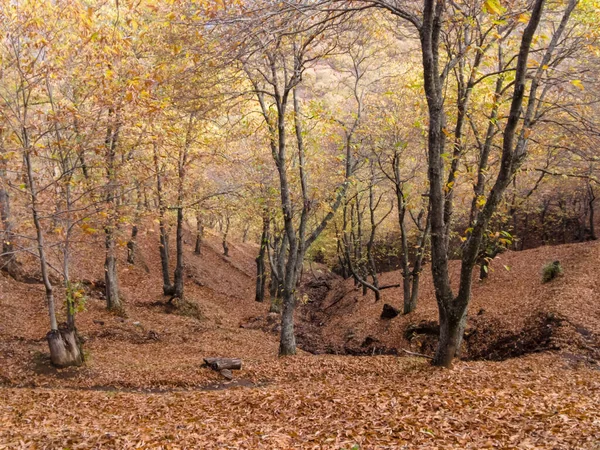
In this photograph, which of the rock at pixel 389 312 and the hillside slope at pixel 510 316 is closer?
the hillside slope at pixel 510 316

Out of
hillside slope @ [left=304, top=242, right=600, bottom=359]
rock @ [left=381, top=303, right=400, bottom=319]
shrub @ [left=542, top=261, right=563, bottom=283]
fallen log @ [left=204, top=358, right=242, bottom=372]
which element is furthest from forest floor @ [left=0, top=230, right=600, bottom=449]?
rock @ [left=381, top=303, right=400, bottom=319]

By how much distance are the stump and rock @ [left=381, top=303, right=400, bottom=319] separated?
11800 mm

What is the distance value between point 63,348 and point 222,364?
12.6ft

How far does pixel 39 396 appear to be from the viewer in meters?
7.90

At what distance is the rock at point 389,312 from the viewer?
17.8 meters

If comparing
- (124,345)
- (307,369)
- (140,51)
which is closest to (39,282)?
(124,345)

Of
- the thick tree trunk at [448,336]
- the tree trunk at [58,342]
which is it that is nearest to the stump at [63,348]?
the tree trunk at [58,342]

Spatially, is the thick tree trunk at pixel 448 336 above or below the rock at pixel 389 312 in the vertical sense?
above

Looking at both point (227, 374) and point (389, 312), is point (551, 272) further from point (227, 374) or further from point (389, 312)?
point (227, 374)

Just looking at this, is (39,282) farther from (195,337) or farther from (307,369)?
(307,369)

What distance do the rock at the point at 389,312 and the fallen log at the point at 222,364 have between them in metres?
8.79

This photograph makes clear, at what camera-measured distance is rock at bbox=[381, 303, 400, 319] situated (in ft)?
58.3

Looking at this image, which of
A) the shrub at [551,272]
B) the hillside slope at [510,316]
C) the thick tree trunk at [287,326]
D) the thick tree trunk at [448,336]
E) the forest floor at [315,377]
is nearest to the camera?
the forest floor at [315,377]

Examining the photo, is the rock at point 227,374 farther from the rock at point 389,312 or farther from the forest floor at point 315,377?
the rock at point 389,312
